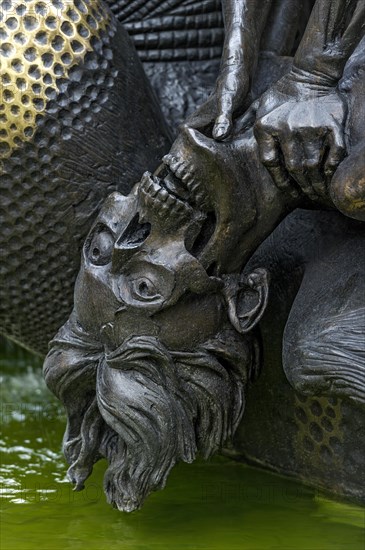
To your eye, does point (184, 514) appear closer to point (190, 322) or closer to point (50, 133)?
point (190, 322)

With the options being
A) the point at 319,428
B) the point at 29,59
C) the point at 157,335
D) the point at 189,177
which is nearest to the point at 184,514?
the point at 319,428

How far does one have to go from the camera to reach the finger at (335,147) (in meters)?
1.49

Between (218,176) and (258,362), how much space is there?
0.35 m

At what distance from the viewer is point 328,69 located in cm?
153

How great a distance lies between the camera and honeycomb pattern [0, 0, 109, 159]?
1.77m

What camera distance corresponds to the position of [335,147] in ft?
4.90

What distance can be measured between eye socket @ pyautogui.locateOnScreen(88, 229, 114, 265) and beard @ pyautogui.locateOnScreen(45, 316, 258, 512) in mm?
137

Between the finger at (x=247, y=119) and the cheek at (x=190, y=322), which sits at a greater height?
the finger at (x=247, y=119)

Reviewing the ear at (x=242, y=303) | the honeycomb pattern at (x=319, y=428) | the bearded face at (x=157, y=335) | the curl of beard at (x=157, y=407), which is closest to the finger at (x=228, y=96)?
the bearded face at (x=157, y=335)

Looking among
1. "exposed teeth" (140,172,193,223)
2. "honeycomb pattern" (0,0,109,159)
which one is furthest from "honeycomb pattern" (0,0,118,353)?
"exposed teeth" (140,172,193,223)

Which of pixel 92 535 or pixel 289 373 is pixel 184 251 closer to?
pixel 289 373

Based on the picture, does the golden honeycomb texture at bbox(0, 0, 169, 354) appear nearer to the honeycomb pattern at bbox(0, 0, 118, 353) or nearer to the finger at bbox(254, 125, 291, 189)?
the honeycomb pattern at bbox(0, 0, 118, 353)

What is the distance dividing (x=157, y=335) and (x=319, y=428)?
0.35m

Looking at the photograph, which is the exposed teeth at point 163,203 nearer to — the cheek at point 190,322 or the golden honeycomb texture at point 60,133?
the cheek at point 190,322
